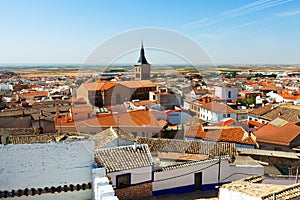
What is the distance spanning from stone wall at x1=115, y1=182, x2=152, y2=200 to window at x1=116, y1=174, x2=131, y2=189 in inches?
4.3

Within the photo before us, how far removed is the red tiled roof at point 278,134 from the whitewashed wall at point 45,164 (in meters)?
9.99

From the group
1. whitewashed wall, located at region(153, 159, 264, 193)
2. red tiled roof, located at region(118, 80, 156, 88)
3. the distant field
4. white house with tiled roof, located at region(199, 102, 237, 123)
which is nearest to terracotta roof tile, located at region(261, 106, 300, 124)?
white house with tiled roof, located at region(199, 102, 237, 123)

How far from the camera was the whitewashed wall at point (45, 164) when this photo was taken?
13.3ft

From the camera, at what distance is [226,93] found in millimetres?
27938

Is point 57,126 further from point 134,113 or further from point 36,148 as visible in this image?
point 36,148

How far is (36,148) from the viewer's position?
416cm

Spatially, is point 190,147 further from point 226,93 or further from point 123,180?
point 226,93

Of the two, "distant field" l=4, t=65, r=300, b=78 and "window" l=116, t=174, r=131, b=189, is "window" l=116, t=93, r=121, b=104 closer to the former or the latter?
"distant field" l=4, t=65, r=300, b=78

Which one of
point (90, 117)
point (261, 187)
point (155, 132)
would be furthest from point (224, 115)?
point (261, 187)

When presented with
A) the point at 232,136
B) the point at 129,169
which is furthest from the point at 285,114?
the point at 129,169

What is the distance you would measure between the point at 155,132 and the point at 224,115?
736cm

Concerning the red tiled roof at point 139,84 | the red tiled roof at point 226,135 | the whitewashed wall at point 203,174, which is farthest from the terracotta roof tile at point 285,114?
the red tiled roof at point 139,84

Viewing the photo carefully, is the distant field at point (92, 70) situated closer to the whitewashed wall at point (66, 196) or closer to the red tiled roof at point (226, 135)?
the red tiled roof at point (226, 135)

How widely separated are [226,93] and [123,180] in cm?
2287
